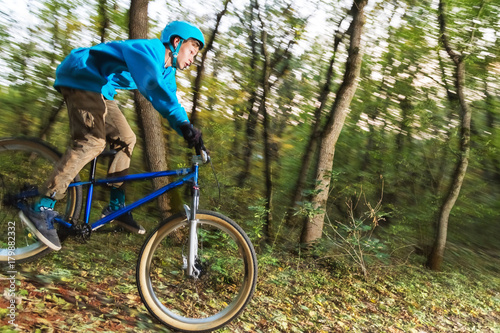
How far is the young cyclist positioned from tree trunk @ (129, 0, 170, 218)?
164 cm

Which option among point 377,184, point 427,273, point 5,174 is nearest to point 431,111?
point 377,184

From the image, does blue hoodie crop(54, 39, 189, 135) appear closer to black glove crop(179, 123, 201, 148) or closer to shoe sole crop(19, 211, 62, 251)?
black glove crop(179, 123, 201, 148)

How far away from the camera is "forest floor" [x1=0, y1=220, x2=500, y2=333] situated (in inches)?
104

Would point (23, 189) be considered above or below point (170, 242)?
above

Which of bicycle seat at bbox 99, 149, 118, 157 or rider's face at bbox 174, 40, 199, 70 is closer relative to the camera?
rider's face at bbox 174, 40, 199, 70

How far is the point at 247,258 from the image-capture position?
2.71 m

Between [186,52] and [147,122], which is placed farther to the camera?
[147,122]

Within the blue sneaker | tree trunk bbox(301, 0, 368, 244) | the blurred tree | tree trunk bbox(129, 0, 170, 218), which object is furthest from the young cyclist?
the blurred tree

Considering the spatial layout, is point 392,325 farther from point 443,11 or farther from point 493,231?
point 493,231

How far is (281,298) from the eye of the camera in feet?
12.6

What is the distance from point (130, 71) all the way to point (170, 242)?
1.69 m

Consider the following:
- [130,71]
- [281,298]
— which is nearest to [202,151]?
[130,71]

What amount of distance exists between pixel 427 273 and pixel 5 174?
21.3 feet

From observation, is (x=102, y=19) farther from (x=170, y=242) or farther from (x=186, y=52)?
(x=170, y=242)
